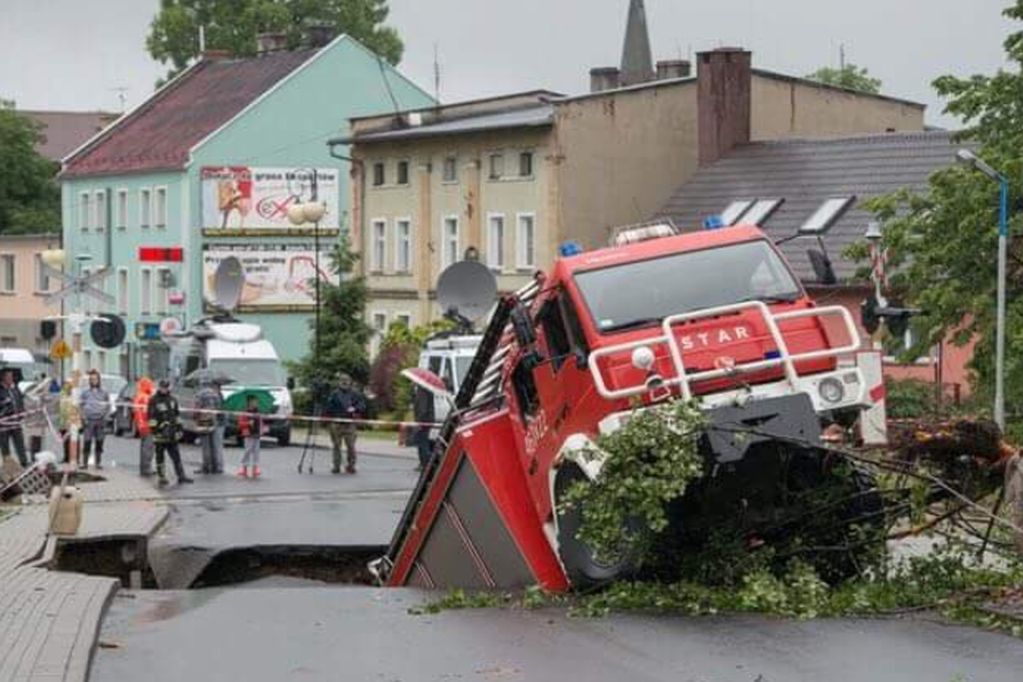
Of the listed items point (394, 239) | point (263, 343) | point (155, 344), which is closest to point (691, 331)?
point (263, 343)

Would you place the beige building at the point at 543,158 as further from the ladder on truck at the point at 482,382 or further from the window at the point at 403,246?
the ladder on truck at the point at 482,382

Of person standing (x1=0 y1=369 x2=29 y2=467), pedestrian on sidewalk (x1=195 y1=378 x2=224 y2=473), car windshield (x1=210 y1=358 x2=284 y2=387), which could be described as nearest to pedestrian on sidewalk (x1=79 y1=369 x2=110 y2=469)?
person standing (x1=0 y1=369 x2=29 y2=467)

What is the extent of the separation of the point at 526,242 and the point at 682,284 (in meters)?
42.4

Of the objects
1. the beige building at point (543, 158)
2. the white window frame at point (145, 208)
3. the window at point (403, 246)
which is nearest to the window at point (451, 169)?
the beige building at point (543, 158)

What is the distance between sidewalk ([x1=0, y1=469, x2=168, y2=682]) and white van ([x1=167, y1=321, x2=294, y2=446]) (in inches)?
738

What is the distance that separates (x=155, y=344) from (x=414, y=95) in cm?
2718

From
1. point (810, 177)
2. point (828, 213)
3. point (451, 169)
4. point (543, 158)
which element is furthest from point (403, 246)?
point (828, 213)

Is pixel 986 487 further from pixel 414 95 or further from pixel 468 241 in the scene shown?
pixel 414 95

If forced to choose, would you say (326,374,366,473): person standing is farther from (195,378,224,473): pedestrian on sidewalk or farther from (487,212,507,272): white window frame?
(487,212,507,272): white window frame

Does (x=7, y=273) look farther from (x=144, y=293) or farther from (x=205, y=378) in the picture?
(x=205, y=378)

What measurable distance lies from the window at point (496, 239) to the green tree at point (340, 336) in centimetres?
559

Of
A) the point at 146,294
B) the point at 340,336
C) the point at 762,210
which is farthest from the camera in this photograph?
the point at 146,294

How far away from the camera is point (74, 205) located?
88.3m

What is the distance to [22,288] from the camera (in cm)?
9512
